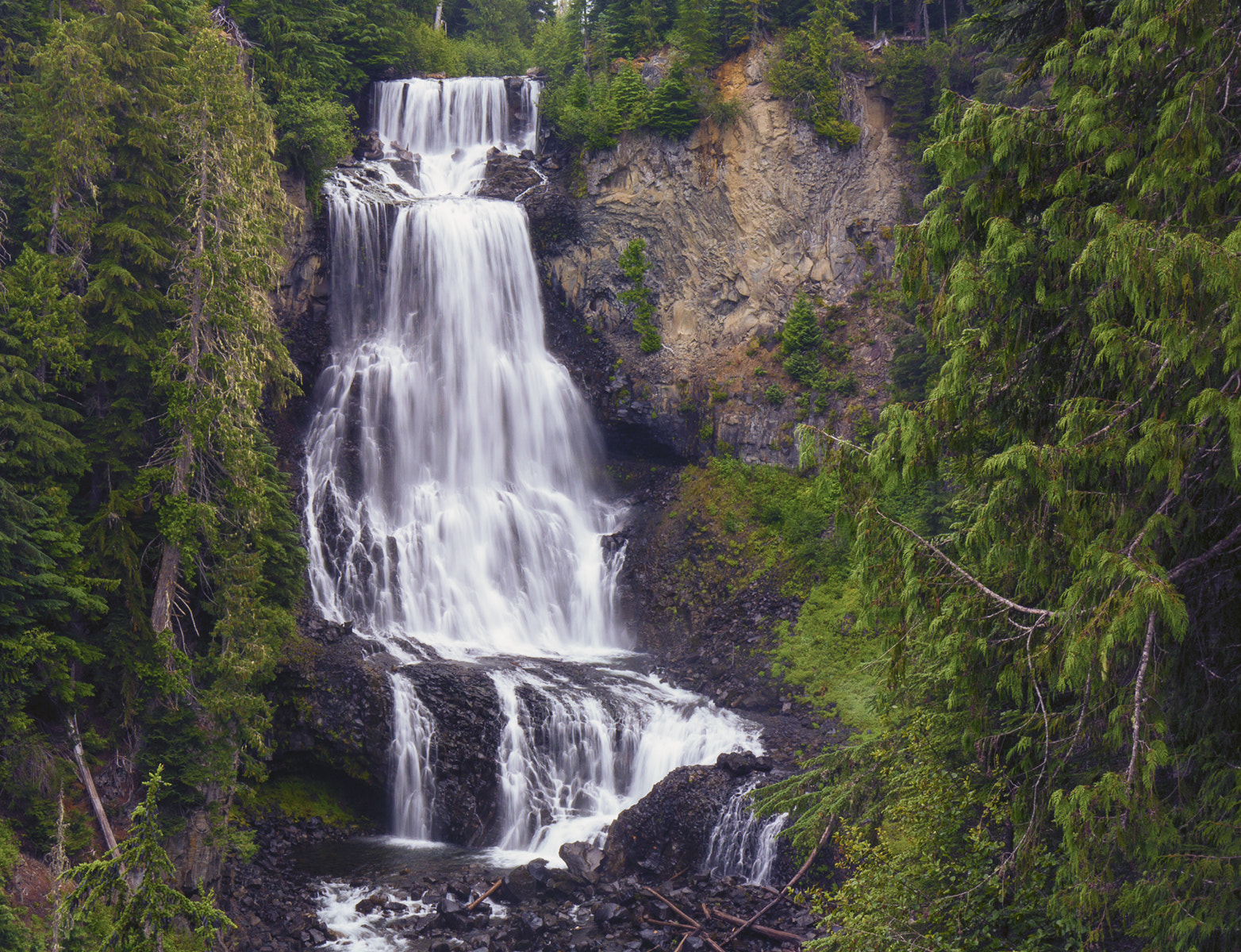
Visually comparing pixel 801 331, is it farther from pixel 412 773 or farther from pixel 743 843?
pixel 412 773

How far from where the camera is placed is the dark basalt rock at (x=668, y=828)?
14117 millimetres

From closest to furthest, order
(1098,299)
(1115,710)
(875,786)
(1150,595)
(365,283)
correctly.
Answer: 1. (1150,595)
2. (1115,710)
3. (1098,299)
4. (875,786)
5. (365,283)

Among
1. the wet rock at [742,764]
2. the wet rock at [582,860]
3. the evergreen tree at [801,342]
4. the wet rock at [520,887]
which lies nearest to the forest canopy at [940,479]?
the wet rock at [742,764]

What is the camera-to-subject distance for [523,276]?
26453 millimetres

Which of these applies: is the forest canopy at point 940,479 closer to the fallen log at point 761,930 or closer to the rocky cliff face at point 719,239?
the fallen log at point 761,930

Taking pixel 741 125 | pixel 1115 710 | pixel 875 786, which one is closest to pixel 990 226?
pixel 1115 710

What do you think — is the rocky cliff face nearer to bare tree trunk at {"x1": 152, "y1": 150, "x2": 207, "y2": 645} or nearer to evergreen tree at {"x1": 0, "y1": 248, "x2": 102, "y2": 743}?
bare tree trunk at {"x1": 152, "y1": 150, "x2": 207, "y2": 645}

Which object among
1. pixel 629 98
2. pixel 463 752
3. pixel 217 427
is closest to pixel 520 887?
pixel 463 752

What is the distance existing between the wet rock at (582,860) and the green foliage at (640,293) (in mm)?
16181

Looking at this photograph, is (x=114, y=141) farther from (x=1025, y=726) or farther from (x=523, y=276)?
(x=1025, y=726)

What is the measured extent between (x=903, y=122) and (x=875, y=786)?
22693 millimetres

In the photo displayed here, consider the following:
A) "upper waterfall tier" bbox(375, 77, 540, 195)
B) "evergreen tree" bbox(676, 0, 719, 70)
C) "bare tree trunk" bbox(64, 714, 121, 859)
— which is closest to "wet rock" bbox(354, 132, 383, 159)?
"upper waterfall tier" bbox(375, 77, 540, 195)

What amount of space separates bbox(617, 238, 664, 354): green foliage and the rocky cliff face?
9.2 inches

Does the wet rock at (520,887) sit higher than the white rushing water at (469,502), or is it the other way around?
the white rushing water at (469,502)
